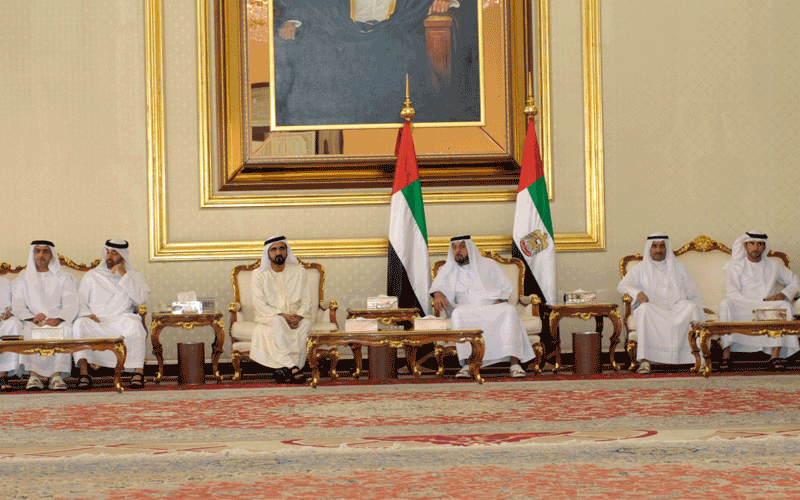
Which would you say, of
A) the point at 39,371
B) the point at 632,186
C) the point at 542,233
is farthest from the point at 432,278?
the point at 39,371

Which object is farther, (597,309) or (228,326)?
(228,326)

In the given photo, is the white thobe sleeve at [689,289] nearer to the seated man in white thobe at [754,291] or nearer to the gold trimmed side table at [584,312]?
the seated man in white thobe at [754,291]

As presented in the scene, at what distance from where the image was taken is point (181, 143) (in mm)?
7648

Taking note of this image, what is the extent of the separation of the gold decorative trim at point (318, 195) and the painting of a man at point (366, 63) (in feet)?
2.14

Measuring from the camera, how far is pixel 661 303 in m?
7.11

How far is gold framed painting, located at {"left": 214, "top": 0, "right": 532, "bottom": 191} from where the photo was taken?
25.1 ft

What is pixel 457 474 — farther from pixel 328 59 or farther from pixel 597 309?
pixel 328 59

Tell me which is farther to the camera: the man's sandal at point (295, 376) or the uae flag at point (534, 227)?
the uae flag at point (534, 227)

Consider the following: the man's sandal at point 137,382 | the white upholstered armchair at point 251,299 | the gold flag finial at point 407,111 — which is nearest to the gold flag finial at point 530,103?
the gold flag finial at point 407,111

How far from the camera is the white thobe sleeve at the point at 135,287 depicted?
6.82 m

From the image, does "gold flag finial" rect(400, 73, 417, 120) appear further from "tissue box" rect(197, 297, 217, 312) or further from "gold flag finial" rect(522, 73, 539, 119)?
"tissue box" rect(197, 297, 217, 312)

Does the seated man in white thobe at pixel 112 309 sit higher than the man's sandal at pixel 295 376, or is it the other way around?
the seated man in white thobe at pixel 112 309

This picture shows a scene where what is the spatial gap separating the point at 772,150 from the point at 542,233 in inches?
92.0

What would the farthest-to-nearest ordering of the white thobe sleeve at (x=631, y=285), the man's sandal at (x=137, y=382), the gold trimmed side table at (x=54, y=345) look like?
the white thobe sleeve at (x=631, y=285) → the man's sandal at (x=137, y=382) → the gold trimmed side table at (x=54, y=345)
